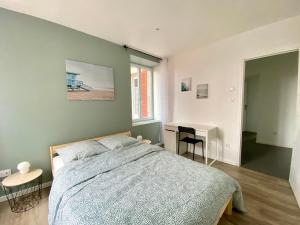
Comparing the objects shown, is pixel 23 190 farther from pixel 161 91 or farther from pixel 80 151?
pixel 161 91

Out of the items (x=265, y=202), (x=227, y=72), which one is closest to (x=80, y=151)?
(x=265, y=202)

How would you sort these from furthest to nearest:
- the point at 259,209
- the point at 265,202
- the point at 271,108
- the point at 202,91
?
the point at 271,108
the point at 202,91
the point at 265,202
the point at 259,209

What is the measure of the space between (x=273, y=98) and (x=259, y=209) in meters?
3.52

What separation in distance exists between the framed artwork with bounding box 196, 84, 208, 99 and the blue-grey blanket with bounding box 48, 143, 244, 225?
196 centimetres

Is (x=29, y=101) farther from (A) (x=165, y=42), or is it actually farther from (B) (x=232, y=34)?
(B) (x=232, y=34)

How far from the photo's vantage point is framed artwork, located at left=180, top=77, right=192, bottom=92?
3.57 meters

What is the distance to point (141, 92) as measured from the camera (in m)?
3.99

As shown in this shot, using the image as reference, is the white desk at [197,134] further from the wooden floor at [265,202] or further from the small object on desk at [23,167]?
the small object on desk at [23,167]

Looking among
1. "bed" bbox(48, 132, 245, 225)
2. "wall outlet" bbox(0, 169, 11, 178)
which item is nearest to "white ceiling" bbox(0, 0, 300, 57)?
"bed" bbox(48, 132, 245, 225)

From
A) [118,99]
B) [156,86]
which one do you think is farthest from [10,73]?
[156,86]

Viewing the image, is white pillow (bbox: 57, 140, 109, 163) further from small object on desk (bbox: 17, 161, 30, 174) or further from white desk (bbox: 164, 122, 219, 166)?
white desk (bbox: 164, 122, 219, 166)

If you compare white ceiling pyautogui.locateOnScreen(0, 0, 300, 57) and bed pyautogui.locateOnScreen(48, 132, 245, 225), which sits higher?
white ceiling pyautogui.locateOnScreen(0, 0, 300, 57)

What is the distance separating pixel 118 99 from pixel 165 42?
1559 millimetres

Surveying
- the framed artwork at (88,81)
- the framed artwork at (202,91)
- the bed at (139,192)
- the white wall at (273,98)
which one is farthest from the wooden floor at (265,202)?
the framed artwork at (88,81)
